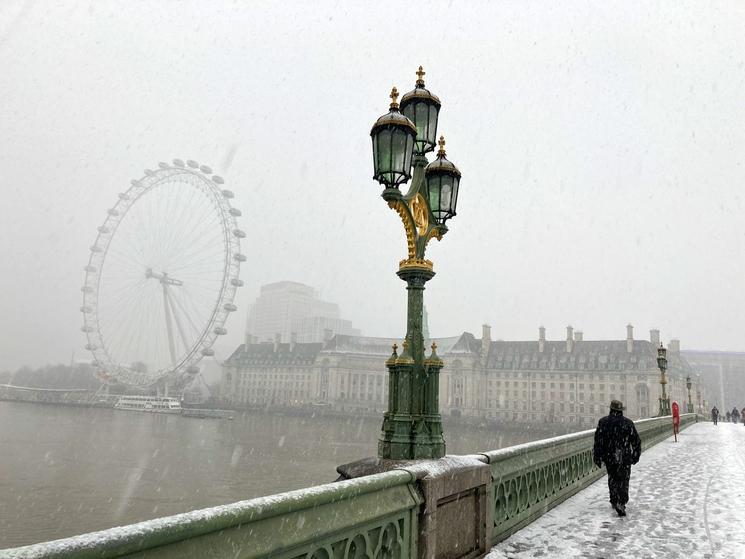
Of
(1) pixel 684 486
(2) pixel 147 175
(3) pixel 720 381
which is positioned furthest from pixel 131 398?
(3) pixel 720 381

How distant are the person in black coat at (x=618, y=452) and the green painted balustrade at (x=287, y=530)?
17.3 feet

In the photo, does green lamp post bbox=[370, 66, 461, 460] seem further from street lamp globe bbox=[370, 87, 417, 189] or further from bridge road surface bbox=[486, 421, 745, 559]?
bridge road surface bbox=[486, 421, 745, 559]

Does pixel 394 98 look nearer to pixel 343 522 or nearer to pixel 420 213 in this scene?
pixel 420 213

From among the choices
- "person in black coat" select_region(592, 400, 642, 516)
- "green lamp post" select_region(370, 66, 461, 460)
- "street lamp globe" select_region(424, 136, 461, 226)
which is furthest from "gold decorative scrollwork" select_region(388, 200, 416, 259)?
"person in black coat" select_region(592, 400, 642, 516)

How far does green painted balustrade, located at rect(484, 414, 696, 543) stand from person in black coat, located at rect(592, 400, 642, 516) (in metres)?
0.69

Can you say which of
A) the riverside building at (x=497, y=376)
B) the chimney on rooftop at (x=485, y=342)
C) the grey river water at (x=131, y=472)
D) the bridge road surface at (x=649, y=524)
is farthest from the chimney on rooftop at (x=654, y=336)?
the bridge road surface at (x=649, y=524)

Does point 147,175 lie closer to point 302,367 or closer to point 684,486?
point 684,486

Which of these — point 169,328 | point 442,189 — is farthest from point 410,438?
point 169,328

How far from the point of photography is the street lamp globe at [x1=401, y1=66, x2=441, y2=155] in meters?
7.89

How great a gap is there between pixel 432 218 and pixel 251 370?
153m

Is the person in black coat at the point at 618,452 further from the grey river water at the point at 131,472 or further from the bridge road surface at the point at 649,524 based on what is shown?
the grey river water at the point at 131,472

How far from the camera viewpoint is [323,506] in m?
3.98

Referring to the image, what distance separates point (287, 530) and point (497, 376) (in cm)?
12475

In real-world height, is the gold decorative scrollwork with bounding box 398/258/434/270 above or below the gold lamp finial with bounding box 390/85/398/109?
below
